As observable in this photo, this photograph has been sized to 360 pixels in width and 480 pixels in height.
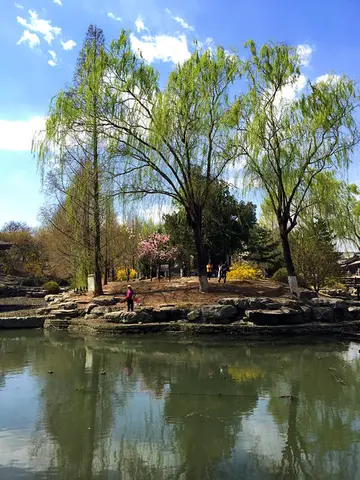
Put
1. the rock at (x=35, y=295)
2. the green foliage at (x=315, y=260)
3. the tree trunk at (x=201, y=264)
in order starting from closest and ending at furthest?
the tree trunk at (x=201, y=264), the green foliage at (x=315, y=260), the rock at (x=35, y=295)

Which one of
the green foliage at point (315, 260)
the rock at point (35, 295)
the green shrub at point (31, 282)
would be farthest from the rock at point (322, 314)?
the green shrub at point (31, 282)

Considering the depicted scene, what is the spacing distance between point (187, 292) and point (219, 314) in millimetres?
3044

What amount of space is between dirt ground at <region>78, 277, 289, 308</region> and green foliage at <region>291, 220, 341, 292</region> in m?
2.59

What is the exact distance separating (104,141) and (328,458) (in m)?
15.4

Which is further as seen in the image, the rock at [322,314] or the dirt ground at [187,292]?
the dirt ground at [187,292]

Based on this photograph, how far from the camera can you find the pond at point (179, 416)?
4820mm

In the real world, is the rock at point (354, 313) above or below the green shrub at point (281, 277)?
below

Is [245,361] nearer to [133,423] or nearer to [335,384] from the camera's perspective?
[335,384]

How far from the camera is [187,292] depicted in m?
17.7

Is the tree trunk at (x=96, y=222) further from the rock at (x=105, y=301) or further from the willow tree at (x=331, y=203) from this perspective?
the willow tree at (x=331, y=203)

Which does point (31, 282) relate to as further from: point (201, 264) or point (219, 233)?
point (201, 264)

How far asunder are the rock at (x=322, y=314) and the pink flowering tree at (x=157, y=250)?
464 inches

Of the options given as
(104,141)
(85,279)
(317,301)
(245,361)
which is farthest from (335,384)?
(85,279)

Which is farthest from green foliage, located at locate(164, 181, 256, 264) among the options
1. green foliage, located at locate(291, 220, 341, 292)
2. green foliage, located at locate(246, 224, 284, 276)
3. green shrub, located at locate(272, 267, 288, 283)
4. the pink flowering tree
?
green foliage, located at locate(291, 220, 341, 292)
